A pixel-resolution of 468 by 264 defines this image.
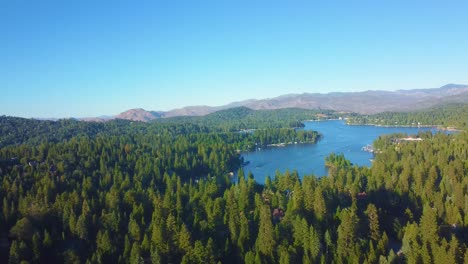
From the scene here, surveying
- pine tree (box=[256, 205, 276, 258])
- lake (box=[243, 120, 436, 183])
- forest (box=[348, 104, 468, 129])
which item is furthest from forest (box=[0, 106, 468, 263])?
forest (box=[348, 104, 468, 129])

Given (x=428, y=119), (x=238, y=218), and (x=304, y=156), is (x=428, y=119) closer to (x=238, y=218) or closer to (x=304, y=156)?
(x=304, y=156)

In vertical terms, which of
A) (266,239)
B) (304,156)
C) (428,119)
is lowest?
(304,156)

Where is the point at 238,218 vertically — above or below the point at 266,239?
above

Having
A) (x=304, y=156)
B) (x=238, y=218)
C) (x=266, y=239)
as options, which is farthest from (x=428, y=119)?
(x=266, y=239)

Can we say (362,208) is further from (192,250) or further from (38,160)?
(38,160)

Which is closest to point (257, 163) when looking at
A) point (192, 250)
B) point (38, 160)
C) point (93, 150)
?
point (93, 150)

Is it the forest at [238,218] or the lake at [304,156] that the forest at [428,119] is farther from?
the forest at [238,218]

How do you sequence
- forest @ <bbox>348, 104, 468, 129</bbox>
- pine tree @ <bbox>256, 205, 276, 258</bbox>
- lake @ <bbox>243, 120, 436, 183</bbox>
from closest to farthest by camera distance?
pine tree @ <bbox>256, 205, 276, 258</bbox>, lake @ <bbox>243, 120, 436, 183</bbox>, forest @ <bbox>348, 104, 468, 129</bbox>

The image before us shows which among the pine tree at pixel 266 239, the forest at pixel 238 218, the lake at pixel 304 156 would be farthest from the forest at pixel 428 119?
the pine tree at pixel 266 239

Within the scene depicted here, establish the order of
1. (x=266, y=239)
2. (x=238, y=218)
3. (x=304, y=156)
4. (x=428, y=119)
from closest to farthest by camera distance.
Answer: (x=266, y=239), (x=238, y=218), (x=304, y=156), (x=428, y=119)

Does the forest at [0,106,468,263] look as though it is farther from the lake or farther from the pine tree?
the lake

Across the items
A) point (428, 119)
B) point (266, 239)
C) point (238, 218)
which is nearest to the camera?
point (266, 239)
